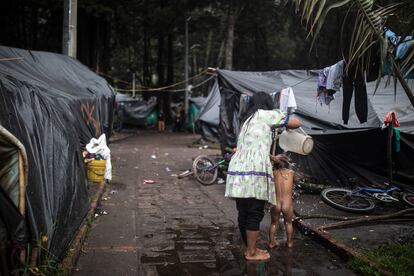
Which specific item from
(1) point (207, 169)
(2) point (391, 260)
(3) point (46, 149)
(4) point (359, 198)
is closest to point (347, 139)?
(4) point (359, 198)

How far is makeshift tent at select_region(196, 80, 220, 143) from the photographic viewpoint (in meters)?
21.5

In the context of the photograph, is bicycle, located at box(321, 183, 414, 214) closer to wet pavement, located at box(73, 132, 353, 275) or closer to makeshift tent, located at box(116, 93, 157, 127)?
wet pavement, located at box(73, 132, 353, 275)

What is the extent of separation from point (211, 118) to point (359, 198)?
13.9 meters

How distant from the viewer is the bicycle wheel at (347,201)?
793 cm

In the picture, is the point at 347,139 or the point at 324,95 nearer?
the point at 324,95

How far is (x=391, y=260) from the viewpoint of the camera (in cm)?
525

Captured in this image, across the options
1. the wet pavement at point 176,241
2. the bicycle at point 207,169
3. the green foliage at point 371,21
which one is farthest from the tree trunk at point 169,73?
the green foliage at point 371,21

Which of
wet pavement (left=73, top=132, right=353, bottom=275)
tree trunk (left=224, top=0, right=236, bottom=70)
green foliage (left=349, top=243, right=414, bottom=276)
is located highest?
tree trunk (left=224, top=0, right=236, bottom=70)

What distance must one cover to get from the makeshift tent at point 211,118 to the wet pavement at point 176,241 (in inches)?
424

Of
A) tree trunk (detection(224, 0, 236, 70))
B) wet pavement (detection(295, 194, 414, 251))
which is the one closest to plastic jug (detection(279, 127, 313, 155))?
wet pavement (detection(295, 194, 414, 251))

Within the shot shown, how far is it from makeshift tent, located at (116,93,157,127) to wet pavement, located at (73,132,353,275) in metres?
25.7

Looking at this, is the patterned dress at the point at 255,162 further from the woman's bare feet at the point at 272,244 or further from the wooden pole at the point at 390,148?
the wooden pole at the point at 390,148

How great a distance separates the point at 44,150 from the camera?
5.34 metres

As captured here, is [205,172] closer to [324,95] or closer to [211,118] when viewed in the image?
[324,95]
